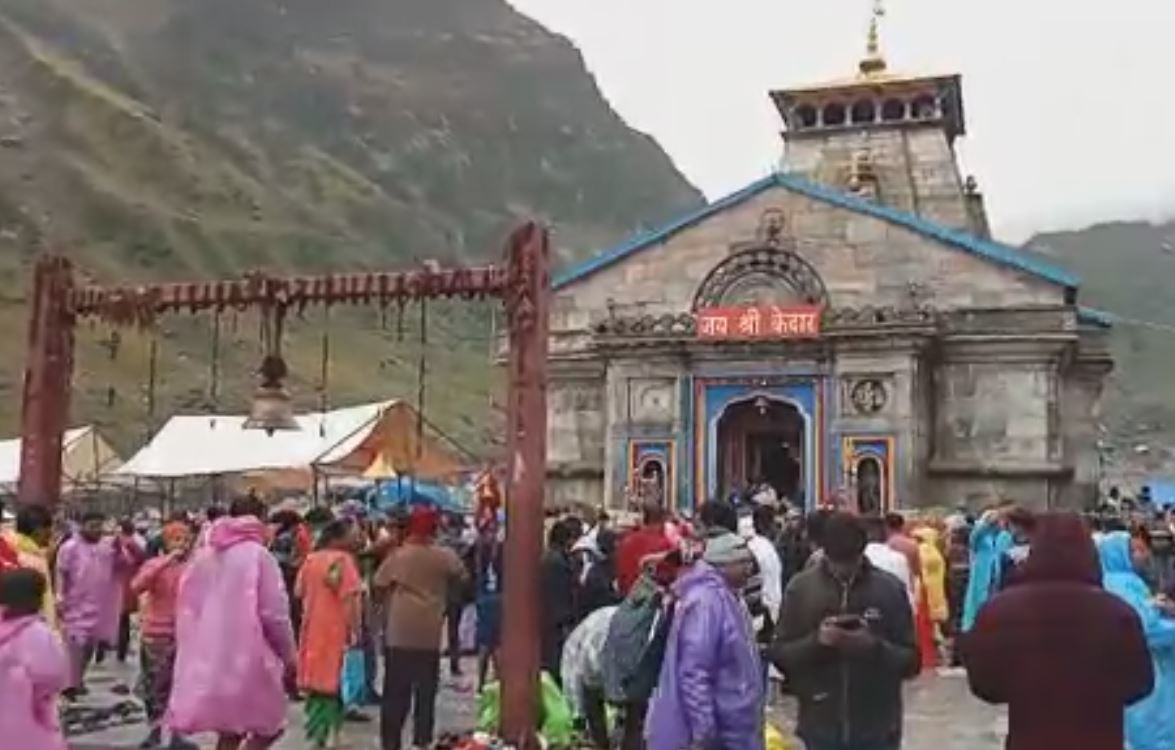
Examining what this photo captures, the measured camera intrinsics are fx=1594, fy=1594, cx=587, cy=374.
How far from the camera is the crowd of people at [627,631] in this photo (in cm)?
Result: 534

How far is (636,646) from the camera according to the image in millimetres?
8516

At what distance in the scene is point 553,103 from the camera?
147 metres

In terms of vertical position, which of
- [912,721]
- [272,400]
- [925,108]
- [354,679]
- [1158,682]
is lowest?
[912,721]

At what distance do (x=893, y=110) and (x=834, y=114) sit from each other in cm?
138

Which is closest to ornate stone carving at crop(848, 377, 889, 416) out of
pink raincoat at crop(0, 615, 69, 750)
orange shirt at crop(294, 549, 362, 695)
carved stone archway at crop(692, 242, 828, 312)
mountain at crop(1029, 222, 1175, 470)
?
carved stone archway at crop(692, 242, 828, 312)

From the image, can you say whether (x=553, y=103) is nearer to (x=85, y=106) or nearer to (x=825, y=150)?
(x=85, y=106)

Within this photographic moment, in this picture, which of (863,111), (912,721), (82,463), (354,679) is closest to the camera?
(354,679)

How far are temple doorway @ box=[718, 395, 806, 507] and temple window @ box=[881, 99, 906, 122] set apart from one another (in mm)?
10259

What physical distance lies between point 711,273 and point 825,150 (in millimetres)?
9147

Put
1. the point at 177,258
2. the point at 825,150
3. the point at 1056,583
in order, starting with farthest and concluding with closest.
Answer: the point at 177,258 < the point at 825,150 < the point at 1056,583

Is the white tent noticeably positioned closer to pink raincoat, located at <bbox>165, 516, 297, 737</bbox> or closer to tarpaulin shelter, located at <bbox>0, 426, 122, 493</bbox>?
tarpaulin shelter, located at <bbox>0, 426, 122, 493</bbox>

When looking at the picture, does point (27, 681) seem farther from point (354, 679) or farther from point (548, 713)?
point (354, 679)

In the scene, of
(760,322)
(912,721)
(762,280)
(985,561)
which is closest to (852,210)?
(762,280)

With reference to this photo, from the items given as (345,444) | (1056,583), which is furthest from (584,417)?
(1056,583)
